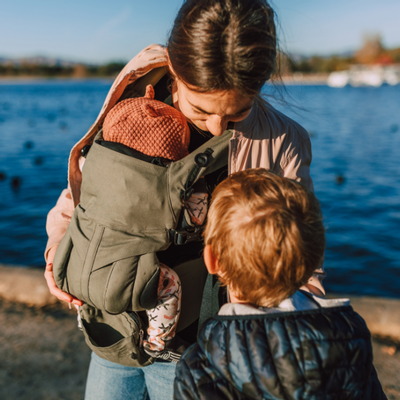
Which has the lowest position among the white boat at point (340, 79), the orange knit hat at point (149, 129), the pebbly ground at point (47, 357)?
the pebbly ground at point (47, 357)

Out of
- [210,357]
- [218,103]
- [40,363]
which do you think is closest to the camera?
[210,357]

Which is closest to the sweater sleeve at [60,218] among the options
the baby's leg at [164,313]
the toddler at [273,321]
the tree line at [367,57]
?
the baby's leg at [164,313]

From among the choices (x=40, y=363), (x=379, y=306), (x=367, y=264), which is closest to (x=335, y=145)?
(x=367, y=264)

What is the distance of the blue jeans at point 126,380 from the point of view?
61.9 inches

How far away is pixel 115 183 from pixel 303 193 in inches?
26.2

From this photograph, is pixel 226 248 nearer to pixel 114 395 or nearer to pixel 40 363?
pixel 114 395

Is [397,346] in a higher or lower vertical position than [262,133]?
lower

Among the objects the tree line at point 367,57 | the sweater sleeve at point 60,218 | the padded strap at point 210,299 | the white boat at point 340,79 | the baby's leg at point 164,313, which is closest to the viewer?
the baby's leg at point 164,313

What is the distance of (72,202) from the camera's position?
5.74 ft

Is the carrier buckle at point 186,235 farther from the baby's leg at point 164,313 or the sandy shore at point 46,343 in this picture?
the sandy shore at point 46,343

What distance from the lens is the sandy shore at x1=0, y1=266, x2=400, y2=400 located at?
2549mm

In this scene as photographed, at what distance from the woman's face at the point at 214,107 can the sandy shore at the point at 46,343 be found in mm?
2205

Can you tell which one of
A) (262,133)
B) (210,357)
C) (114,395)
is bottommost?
(114,395)

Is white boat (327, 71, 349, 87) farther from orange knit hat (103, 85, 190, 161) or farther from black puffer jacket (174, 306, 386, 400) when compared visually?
black puffer jacket (174, 306, 386, 400)
